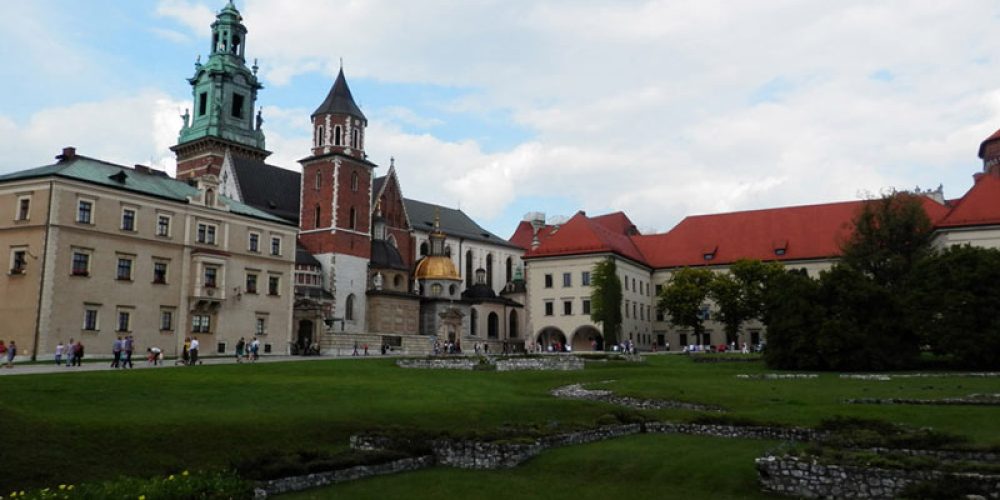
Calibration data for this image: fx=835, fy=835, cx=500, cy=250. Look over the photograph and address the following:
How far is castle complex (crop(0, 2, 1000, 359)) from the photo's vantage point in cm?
4738

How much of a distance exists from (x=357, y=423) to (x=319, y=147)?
62.2m

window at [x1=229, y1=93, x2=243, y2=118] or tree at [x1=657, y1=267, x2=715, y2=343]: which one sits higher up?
window at [x1=229, y1=93, x2=243, y2=118]

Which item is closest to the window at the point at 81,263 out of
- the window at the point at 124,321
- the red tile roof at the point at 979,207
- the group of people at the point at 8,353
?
the window at the point at 124,321

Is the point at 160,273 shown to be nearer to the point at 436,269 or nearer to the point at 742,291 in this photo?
the point at 436,269

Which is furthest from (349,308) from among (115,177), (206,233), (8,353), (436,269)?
(8,353)

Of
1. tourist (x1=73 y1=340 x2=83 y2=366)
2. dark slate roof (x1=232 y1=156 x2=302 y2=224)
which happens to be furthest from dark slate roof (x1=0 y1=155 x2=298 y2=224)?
dark slate roof (x1=232 y1=156 x2=302 y2=224)

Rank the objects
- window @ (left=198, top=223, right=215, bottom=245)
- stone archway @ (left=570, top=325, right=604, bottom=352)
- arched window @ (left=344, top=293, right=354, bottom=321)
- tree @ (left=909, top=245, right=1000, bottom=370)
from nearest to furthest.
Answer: tree @ (left=909, top=245, right=1000, bottom=370), window @ (left=198, top=223, right=215, bottom=245), arched window @ (left=344, top=293, right=354, bottom=321), stone archway @ (left=570, top=325, right=604, bottom=352)

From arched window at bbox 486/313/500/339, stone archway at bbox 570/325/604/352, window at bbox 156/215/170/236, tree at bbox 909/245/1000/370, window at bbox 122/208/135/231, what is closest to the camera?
tree at bbox 909/245/1000/370

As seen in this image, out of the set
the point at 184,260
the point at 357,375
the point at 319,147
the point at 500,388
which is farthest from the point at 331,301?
the point at 500,388

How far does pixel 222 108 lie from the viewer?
331 feet

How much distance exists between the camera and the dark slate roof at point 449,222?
99.8 metres

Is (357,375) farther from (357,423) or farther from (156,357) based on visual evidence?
(357,423)

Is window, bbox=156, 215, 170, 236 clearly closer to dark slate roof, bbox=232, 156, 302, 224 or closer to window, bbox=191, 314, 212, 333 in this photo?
window, bbox=191, 314, 212, 333

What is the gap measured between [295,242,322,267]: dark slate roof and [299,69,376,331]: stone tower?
80 cm
